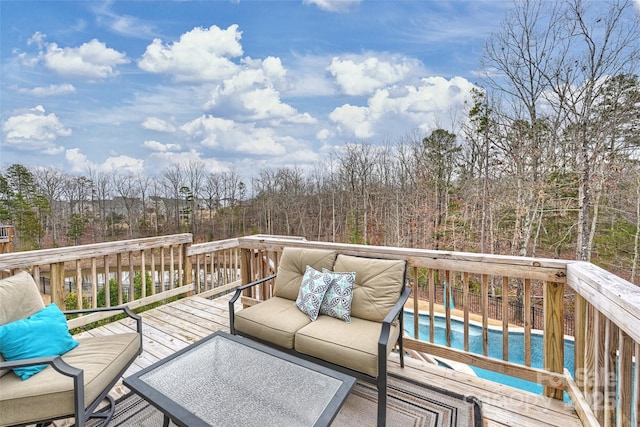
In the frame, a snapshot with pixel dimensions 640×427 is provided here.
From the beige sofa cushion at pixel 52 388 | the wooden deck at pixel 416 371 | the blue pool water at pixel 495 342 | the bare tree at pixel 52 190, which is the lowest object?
the blue pool water at pixel 495 342

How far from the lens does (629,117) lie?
7.06 metres

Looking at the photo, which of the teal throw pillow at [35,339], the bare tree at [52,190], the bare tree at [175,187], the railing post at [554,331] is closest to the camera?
the teal throw pillow at [35,339]

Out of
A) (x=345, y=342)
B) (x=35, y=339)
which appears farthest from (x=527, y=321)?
(x=35, y=339)

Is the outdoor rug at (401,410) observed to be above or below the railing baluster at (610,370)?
below

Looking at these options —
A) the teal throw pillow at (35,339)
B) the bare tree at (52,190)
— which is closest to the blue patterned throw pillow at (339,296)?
the teal throw pillow at (35,339)

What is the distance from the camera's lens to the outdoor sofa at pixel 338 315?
2.00 meters

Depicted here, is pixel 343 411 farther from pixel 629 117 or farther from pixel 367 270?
pixel 629 117

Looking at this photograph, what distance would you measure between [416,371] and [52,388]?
8.14 ft

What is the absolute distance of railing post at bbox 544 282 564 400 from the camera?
2.10m

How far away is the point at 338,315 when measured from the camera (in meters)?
2.48

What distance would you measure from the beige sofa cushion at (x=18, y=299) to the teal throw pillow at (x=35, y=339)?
8 cm

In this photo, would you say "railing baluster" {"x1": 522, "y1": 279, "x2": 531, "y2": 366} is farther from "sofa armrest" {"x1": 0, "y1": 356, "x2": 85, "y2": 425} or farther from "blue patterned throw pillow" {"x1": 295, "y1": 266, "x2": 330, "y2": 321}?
"sofa armrest" {"x1": 0, "y1": 356, "x2": 85, "y2": 425}

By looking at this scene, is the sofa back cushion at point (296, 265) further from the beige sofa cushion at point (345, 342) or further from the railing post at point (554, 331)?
Result: the railing post at point (554, 331)

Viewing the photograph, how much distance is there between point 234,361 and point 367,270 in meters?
1.29
